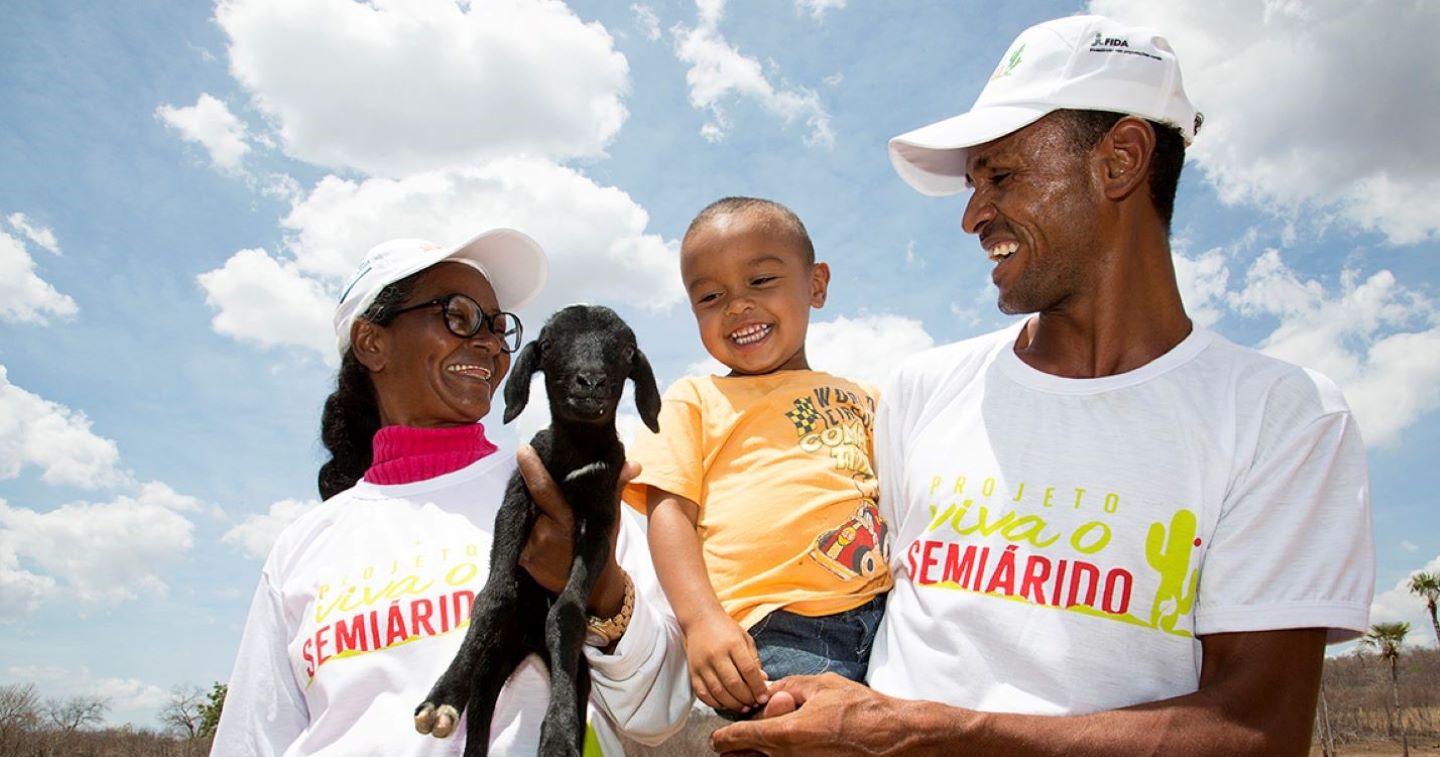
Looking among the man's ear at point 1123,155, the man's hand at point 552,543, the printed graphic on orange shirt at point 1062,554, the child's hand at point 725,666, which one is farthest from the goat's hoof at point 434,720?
the man's ear at point 1123,155

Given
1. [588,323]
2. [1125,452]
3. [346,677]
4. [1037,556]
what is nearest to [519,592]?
[346,677]

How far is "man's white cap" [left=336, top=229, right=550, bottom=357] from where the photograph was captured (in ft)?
12.3

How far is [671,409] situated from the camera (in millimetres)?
3471

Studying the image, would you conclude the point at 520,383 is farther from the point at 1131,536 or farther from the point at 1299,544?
the point at 1299,544

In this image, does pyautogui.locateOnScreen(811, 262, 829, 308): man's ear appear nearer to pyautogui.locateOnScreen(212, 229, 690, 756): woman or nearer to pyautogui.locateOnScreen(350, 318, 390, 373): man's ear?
pyautogui.locateOnScreen(212, 229, 690, 756): woman

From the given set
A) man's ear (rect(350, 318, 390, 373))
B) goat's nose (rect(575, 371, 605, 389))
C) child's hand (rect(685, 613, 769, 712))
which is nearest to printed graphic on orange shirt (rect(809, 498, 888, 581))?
child's hand (rect(685, 613, 769, 712))

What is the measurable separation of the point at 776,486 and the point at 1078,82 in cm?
152

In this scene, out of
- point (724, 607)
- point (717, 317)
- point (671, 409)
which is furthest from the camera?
point (717, 317)

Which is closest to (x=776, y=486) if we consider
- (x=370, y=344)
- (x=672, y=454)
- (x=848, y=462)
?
(x=848, y=462)

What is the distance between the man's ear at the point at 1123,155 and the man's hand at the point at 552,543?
1729 mm

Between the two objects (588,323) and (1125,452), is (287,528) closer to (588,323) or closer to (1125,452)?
(588,323)

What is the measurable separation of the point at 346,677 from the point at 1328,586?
268 cm

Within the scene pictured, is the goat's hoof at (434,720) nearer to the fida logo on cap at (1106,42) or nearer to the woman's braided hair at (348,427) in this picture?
the woman's braided hair at (348,427)

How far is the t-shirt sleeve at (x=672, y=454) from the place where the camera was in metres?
3.22
